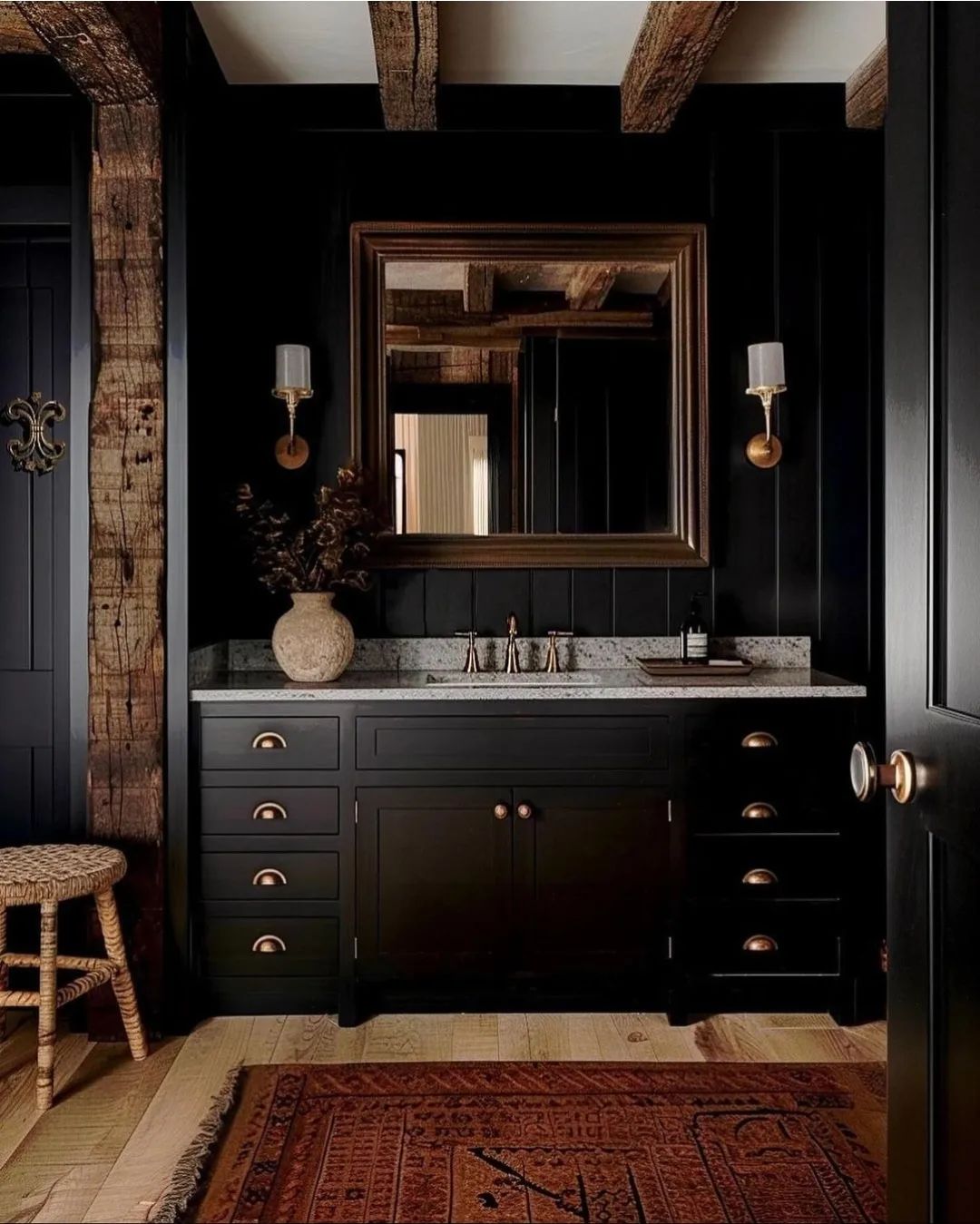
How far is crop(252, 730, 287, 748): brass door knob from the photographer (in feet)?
8.80

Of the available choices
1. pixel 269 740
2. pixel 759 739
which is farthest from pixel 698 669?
pixel 269 740

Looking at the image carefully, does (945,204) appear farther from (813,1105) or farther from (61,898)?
(61,898)

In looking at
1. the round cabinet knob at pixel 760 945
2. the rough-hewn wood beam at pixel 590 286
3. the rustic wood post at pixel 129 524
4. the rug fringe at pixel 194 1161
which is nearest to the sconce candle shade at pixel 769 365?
the rough-hewn wood beam at pixel 590 286

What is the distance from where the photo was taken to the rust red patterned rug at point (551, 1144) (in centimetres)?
186

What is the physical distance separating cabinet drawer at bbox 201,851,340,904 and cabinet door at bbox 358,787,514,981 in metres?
0.10

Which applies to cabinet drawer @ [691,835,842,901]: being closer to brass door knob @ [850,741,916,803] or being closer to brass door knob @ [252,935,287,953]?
brass door knob @ [252,935,287,953]

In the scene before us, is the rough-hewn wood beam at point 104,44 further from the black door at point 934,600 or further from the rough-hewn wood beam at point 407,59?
the black door at point 934,600

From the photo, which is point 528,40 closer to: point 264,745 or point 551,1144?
point 264,745

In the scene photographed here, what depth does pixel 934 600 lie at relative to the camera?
1170 millimetres

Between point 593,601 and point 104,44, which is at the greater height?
point 104,44

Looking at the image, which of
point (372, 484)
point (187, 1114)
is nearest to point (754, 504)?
point (372, 484)

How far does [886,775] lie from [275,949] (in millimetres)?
1943

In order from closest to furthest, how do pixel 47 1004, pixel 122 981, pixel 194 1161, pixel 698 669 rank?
1. pixel 194 1161
2. pixel 47 1004
3. pixel 122 981
4. pixel 698 669

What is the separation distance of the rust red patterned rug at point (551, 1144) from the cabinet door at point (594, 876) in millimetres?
345
